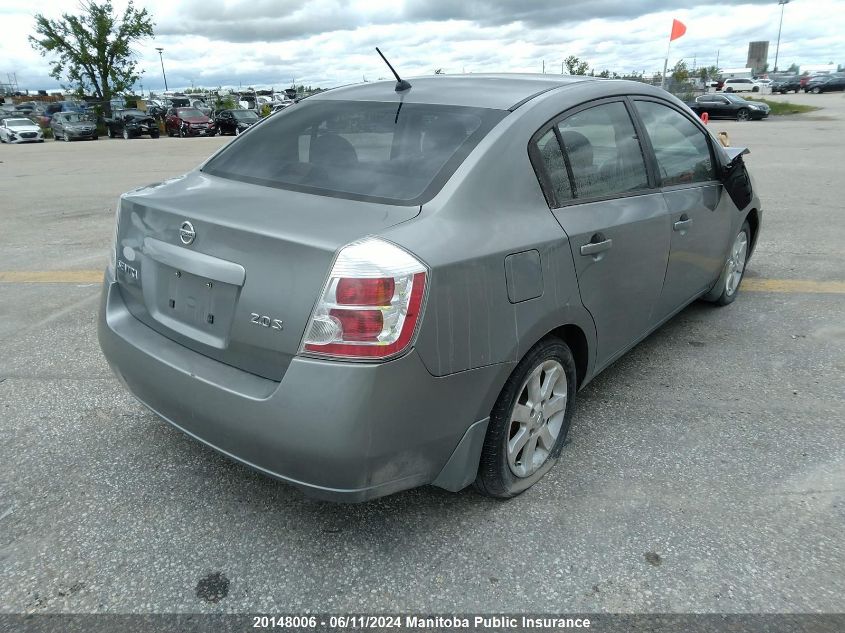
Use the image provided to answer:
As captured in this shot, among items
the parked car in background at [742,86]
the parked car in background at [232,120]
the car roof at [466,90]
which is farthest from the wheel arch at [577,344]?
the parked car in background at [742,86]

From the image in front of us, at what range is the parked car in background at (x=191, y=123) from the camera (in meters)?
31.2

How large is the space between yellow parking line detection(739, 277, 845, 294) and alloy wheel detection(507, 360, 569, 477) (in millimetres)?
3362

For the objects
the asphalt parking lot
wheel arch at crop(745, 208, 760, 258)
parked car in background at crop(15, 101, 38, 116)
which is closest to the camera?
the asphalt parking lot

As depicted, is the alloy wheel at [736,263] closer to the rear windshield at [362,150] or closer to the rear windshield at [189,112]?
the rear windshield at [362,150]

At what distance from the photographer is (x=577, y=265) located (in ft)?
8.66

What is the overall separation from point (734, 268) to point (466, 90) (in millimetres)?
2924

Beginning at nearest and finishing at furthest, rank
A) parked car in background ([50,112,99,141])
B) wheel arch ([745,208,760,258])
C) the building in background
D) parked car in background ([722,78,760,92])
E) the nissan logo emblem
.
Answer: the nissan logo emblem < wheel arch ([745,208,760,258]) < parked car in background ([50,112,99,141]) < parked car in background ([722,78,760,92]) < the building in background

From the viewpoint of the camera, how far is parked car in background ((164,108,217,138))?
31172 millimetres

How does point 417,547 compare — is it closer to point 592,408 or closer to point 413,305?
point 413,305

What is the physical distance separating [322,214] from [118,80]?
54.5 meters

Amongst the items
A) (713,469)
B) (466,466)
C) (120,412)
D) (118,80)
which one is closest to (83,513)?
(120,412)

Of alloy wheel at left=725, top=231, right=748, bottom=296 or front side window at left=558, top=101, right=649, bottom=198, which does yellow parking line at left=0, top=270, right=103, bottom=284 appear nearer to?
front side window at left=558, top=101, right=649, bottom=198

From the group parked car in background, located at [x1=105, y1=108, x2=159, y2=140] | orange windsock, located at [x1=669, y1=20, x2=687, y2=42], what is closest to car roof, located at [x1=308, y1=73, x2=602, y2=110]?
orange windsock, located at [x1=669, y1=20, x2=687, y2=42]

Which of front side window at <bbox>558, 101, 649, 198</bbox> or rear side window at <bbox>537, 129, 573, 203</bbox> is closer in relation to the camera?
rear side window at <bbox>537, 129, 573, 203</bbox>
